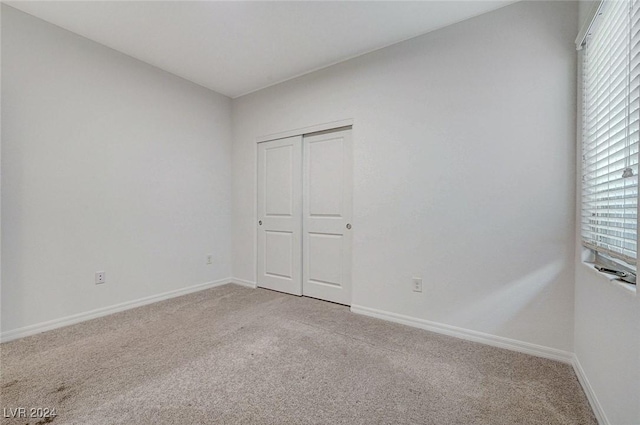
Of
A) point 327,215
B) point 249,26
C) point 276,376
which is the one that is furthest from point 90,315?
point 249,26

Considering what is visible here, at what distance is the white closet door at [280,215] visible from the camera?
3.32m

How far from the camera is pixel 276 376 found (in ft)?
5.53

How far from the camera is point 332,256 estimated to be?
10.1ft

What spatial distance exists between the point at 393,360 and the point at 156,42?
134 inches

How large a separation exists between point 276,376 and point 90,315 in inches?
81.3

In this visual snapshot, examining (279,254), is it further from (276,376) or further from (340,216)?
(276,376)

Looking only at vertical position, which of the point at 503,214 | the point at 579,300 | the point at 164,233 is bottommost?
the point at 579,300

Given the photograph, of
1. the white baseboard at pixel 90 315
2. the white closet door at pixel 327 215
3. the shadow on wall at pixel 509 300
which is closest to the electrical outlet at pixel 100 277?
the white baseboard at pixel 90 315

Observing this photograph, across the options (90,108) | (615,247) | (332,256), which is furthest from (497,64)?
(90,108)

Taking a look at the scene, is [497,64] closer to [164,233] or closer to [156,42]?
[156,42]

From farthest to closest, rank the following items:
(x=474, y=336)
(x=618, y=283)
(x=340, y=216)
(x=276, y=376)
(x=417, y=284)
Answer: (x=340, y=216), (x=417, y=284), (x=474, y=336), (x=276, y=376), (x=618, y=283)

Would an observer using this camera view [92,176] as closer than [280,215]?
Yes

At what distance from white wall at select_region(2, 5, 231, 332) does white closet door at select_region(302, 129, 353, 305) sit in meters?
1.38

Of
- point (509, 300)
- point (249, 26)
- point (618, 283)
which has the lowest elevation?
point (509, 300)
